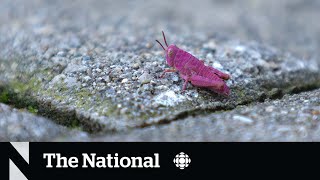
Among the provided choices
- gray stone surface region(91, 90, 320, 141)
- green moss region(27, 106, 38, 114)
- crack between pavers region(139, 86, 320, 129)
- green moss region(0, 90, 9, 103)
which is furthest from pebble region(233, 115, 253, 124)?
green moss region(0, 90, 9, 103)

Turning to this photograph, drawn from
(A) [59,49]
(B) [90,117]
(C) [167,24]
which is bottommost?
(B) [90,117]

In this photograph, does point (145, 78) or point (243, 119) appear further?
point (145, 78)

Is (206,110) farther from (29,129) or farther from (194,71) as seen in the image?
(29,129)

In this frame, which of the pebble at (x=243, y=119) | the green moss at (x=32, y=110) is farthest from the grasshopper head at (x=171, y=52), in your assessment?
the green moss at (x=32, y=110)

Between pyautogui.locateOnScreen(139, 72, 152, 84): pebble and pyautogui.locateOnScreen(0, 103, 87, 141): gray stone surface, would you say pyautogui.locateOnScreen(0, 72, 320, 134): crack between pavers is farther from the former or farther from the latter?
pyautogui.locateOnScreen(139, 72, 152, 84): pebble

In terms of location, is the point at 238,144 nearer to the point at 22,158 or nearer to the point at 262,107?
the point at 262,107

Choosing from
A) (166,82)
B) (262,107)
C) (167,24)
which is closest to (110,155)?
(166,82)

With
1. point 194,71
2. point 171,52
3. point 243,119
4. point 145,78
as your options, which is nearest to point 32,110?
point 145,78
